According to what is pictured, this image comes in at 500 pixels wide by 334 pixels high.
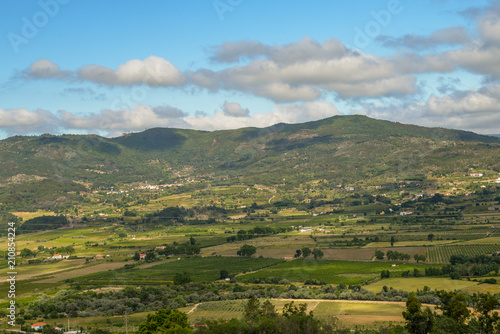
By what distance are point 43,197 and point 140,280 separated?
134127 mm

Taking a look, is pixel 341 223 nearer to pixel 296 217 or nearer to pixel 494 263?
pixel 296 217

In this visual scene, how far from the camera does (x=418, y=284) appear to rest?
199 feet

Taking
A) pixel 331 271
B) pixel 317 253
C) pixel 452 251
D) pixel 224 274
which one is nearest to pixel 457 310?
pixel 331 271

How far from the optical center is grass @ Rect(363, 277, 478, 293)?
5825 cm

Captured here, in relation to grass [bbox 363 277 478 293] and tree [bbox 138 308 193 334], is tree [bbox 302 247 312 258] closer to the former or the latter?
grass [bbox 363 277 478 293]

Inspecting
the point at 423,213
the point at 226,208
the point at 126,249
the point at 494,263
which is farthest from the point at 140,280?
the point at 226,208

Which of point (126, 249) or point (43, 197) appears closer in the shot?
point (126, 249)

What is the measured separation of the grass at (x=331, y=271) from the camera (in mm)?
68125

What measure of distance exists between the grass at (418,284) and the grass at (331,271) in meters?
3.27

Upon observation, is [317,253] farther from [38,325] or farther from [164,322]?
[38,325]

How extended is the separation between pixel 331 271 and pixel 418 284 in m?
15.5

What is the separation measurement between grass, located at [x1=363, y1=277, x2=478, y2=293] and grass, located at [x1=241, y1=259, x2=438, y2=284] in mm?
3272

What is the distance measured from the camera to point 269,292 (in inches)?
2384

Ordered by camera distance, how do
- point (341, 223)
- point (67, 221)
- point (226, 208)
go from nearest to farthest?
point (341, 223)
point (67, 221)
point (226, 208)
